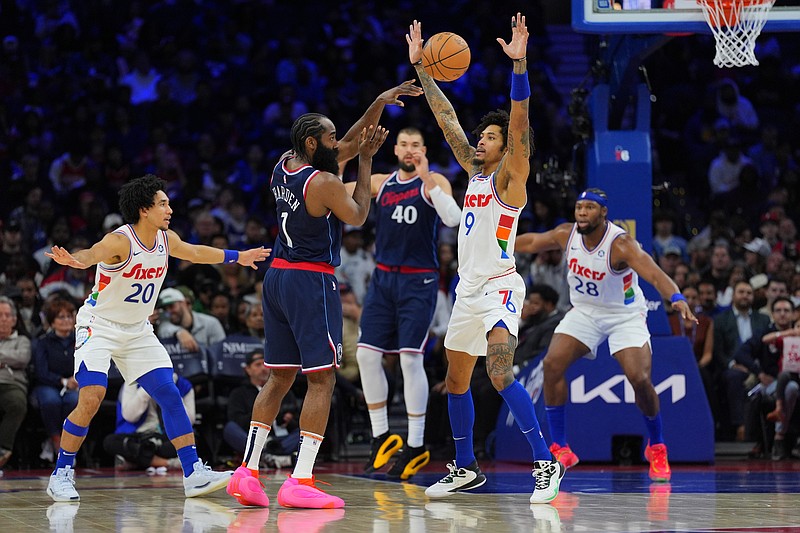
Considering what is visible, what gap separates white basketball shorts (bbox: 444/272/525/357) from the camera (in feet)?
25.1

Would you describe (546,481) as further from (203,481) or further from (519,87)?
(519,87)

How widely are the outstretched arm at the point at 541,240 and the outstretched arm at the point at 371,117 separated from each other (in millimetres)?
1937

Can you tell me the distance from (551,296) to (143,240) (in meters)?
5.95

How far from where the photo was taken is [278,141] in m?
17.0

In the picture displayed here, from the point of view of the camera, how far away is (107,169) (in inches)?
627

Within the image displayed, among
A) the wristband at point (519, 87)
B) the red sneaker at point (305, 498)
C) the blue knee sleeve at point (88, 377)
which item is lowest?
the red sneaker at point (305, 498)

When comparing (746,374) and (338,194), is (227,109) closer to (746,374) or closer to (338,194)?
(746,374)

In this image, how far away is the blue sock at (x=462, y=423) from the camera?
26.3 ft

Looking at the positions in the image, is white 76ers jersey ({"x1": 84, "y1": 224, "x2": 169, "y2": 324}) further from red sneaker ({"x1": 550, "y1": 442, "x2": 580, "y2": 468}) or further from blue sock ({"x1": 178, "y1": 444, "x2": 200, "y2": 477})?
red sneaker ({"x1": 550, "y1": 442, "x2": 580, "y2": 468})

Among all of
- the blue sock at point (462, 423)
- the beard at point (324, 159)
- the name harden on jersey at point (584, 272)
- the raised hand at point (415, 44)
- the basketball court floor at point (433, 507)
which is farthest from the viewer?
the name harden on jersey at point (584, 272)

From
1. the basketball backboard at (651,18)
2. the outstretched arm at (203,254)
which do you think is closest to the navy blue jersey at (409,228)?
the outstretched arm at (203,254)

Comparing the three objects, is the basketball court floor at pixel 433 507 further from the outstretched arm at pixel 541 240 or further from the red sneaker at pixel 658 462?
the outstretched arm at pixel 541 240

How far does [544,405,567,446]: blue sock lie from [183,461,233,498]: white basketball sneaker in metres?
3.01

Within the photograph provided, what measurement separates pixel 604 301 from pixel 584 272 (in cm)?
28
